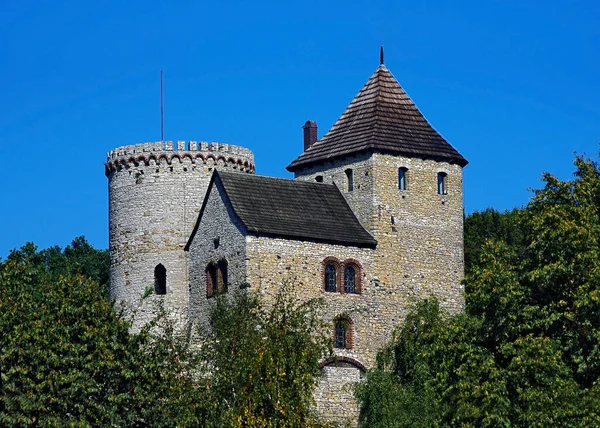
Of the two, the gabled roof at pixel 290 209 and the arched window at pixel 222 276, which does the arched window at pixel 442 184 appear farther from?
the arched window at pixel 222 276

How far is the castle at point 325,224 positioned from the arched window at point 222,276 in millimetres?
74

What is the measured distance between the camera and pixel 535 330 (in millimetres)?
53000

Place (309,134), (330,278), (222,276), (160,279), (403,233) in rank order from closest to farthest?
(330,278) < (222,276) < (403,233) < (160,279) < (309,134)

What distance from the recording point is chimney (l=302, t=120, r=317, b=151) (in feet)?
253

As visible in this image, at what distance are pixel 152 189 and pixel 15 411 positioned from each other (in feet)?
72.8

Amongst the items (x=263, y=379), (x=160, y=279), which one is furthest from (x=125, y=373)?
(x=160, y=279)

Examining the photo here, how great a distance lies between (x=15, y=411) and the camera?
170 ft

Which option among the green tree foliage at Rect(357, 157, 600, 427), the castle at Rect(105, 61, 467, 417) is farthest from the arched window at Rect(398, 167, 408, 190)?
the green tree foliage at Rect(357, 157, 600, 427)

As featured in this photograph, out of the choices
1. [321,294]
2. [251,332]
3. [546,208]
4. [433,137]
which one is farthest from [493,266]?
[433,137]

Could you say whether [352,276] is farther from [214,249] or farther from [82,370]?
[82,370]

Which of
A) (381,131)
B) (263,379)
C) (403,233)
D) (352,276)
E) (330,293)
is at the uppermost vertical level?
(381,131)

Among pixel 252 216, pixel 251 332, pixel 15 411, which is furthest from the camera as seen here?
pixel 252 216

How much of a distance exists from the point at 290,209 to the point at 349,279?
3915mm

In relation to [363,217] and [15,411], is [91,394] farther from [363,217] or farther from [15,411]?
[363,217]
